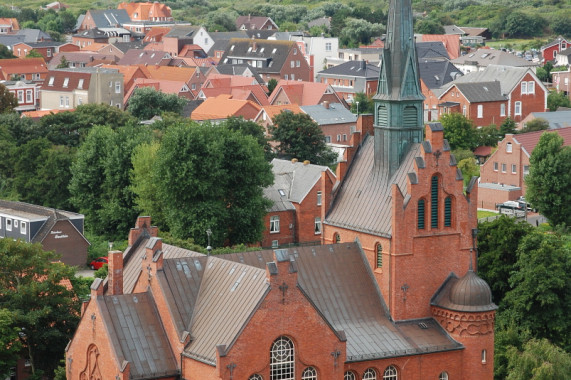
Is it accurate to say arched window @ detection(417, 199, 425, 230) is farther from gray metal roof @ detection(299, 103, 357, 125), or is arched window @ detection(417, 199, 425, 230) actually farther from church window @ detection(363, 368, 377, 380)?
gray metal roof @ detection(299, 103, 357, 125)

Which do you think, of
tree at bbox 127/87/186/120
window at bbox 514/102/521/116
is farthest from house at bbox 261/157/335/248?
window at bbox 514/102/521/116

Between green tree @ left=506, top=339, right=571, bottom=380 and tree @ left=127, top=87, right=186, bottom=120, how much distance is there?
306ft

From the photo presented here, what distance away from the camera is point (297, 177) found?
11462 centimetres

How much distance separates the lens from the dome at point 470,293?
2591 inches

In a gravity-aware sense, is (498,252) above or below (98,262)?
above

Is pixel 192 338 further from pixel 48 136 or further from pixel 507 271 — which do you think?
pixel 48 136

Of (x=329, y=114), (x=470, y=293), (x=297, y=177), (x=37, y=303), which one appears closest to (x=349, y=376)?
(x=470, y=293)

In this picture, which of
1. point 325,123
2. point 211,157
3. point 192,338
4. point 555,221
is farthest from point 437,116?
point 192,338

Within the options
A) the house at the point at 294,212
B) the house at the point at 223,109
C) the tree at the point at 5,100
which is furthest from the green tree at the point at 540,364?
the tree at the point at 5,100

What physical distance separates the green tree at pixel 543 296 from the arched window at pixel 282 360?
82.7 feet

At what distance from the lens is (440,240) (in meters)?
67.4

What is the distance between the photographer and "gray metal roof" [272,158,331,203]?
11256cm

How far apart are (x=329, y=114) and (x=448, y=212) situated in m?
90.5

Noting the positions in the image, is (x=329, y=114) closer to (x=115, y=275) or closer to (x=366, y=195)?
(x=366, y=195)
